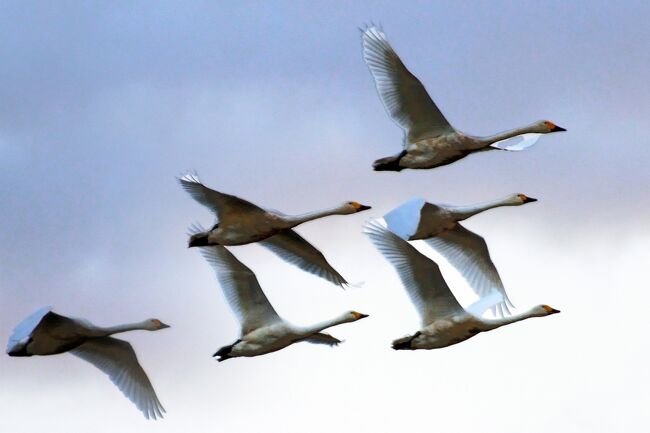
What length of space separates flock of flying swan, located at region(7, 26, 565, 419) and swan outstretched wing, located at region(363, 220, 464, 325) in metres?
0.02

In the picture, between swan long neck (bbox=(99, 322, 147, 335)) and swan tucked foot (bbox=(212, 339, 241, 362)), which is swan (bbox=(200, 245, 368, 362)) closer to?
swan tucked foot (bbox=(212, 339, 241, 362))

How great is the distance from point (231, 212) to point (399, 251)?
11.8 feet

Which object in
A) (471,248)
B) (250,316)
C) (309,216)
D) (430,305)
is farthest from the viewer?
(471,248)

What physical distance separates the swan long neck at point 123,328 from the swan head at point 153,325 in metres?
0.11

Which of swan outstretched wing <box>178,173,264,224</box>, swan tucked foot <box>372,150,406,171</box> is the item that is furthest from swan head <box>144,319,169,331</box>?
swan tucked foot <box>372,150,406,171</box>

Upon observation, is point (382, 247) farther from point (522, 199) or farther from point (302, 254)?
point (522, 199)

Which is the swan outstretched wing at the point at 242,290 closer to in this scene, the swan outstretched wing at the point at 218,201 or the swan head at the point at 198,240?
the swan head at the point at 198,240

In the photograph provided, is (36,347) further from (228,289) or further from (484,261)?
(484,261)

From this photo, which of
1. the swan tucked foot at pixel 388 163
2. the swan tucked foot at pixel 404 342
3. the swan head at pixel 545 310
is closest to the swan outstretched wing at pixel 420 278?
the swan tucked foot at pixel 404 342

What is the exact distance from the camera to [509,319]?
122 feet

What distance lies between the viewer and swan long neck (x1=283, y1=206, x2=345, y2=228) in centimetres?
→ 3662

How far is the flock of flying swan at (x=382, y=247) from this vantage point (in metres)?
36.5

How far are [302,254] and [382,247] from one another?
2.64 m

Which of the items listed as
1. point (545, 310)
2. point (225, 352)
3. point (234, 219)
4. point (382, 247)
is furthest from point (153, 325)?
point (545, 310)
